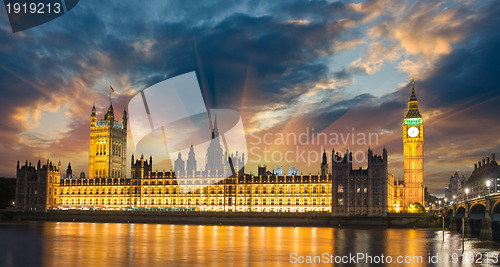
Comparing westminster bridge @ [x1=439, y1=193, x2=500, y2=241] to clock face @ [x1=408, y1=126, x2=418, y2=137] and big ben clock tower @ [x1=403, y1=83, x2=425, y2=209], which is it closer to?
big ben clock tower @ [x1=403, y1=83, x2=425, y2=209]

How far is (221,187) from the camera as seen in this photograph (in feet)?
575

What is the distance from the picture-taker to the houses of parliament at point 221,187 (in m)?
162

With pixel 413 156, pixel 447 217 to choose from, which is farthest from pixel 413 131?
pixel 447 217

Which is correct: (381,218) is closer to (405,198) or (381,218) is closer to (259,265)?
(405,198)

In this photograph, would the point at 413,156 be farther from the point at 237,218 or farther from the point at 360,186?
the point at 237,218

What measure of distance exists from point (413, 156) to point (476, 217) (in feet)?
173

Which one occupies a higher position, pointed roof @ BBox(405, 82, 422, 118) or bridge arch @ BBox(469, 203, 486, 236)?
pointed roof @ BBox(405, 82, 422, 118)

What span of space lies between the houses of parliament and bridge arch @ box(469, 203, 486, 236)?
73.7ft

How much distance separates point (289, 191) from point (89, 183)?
7439 centimetres

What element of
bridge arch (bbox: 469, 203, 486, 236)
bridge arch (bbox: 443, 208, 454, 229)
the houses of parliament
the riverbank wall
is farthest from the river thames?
the houses of parliament

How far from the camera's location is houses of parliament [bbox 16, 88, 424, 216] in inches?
6393

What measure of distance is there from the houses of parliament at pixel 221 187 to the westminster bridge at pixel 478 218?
23.3 metres

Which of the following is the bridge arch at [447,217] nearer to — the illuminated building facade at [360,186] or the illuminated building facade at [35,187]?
the illuminated building facade at [360,186]

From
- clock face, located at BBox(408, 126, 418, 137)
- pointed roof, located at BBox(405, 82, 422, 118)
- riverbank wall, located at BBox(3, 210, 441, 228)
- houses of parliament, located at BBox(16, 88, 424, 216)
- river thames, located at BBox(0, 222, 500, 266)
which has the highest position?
pointed roof, located at BBox(405, 82, 422, 118)
